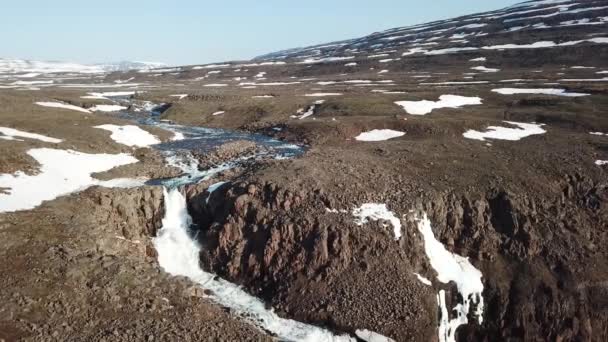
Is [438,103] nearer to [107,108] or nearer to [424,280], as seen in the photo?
[424,280]

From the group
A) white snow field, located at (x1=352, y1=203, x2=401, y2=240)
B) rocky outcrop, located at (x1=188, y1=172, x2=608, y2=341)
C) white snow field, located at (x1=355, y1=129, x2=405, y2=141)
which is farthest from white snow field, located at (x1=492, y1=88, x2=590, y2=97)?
white snow field, located at (x1=352, y1=203, x2=401, y2=240)

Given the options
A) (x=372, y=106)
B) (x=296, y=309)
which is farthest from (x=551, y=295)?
→ (x=372, y=106)

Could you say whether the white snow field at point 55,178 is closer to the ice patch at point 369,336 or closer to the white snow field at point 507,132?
the ice patch at point 369,336

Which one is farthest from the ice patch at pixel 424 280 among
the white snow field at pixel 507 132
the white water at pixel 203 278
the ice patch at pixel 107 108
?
the ice patch at pixel 107 108

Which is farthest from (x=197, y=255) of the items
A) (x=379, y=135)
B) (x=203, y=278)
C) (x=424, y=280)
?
(x=379, y=135)

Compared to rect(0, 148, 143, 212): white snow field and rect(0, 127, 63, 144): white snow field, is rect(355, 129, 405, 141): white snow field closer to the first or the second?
rect(0, 148, 143, 212): white snow field

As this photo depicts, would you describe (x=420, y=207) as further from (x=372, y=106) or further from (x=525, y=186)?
(x=372, y=106)
